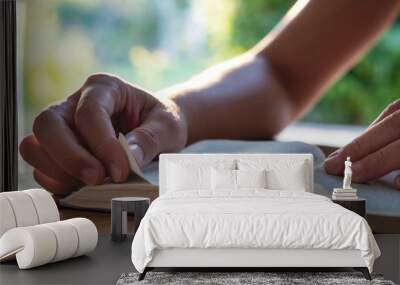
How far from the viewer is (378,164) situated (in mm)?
6734

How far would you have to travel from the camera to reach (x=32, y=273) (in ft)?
15.9

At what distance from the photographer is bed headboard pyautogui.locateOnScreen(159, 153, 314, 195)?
6387 mm

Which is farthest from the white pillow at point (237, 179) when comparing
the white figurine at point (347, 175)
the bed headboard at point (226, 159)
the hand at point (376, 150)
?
the hand at point (376, 150)

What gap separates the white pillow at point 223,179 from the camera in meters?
5.95

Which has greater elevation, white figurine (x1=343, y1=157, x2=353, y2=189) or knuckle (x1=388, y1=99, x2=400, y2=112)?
knuckle (x1=388, y1=99, x2=400, y2=112)

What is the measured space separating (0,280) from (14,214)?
26.9 inches

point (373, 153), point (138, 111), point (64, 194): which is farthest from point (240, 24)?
point (64, 194)

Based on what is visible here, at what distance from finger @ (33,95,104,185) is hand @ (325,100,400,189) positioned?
2349 mm

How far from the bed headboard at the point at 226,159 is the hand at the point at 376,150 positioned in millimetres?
566

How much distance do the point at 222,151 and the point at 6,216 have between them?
247cm

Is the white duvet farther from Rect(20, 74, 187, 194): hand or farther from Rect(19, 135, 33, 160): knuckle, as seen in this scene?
Rect(19, 135, 33, 160): knuckle

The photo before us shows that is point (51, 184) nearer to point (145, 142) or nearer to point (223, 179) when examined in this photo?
point (145, 142)

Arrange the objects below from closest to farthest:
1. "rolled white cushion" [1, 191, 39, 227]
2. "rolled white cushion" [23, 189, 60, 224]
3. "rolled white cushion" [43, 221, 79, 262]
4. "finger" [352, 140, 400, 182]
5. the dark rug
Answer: the dark rug, "rolled white cushion" [43, 221, 79, 262], "rolled white cushion" [1, 191, 39, 227], "rolled white cushion" [23, 189, 60, 224], "finger" [352, 140, 400, 182]

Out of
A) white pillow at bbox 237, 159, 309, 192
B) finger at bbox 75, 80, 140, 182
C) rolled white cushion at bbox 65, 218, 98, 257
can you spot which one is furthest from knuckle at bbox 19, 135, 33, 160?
white pillow at bbox 237, 159, 309, 192
